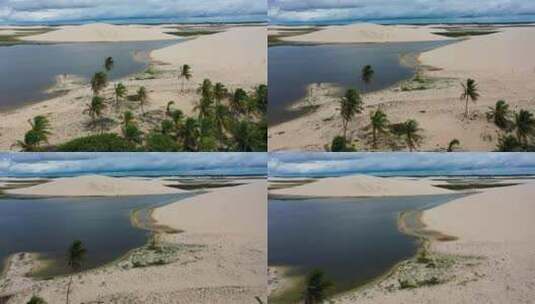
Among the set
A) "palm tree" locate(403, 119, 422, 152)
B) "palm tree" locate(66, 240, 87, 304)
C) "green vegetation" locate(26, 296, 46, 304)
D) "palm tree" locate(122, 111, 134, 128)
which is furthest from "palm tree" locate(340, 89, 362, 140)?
"green vegetation" locate(26, 296, 46, 304)

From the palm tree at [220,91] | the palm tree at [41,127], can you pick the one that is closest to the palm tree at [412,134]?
the palm tree at [220,91]

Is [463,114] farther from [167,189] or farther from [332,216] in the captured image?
[167,189]

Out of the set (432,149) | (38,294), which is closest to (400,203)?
(432,149)

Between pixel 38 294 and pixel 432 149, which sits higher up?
pixel 432 149

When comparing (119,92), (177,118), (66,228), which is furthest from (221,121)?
(66,228)

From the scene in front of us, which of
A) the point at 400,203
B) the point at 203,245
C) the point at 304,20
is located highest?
the point at 304,20

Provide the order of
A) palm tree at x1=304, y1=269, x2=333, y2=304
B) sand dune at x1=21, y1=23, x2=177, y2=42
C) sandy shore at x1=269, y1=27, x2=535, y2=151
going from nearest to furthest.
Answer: palm tree at x1=304, y1=269, x2=333, y2=304
sandy shore at x1=269, y1=27, x2=535, y2=151
sand dune at x1=21, y1=23, x2=177, y2=42

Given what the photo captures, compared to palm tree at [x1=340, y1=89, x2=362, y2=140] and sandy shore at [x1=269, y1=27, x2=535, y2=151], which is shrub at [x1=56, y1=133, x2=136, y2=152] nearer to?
sandy shore at [x1=269, y1=27, x2=535, y2=151]
